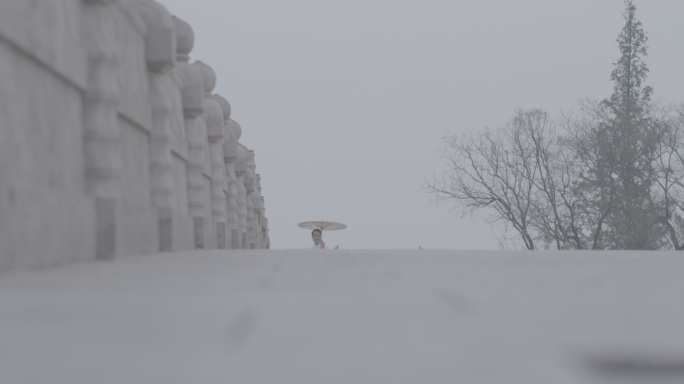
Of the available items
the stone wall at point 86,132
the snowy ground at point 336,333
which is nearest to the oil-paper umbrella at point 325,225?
the stone wall at point 86,132

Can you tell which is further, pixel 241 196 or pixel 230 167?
pixel 241 196

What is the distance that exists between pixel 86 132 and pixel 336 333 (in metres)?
4.58

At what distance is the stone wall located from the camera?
5660 mm

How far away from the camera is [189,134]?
14.0 m

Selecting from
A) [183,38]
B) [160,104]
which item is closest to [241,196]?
[183,38]

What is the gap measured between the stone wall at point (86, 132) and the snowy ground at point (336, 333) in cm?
99

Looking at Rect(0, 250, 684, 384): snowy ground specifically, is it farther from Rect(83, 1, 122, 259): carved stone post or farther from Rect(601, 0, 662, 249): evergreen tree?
Rect(601, 0, 662, 249): evergreen tree

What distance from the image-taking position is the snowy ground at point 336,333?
2797 mm

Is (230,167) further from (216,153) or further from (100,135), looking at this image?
(100,135)

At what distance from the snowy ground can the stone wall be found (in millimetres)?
994

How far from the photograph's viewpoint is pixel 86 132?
7.42m

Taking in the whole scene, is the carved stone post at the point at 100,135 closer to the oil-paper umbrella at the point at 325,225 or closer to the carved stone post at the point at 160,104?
the carved stone post at the point at 160,104

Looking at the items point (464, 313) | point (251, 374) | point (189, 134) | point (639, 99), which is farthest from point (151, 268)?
point (639, 99)

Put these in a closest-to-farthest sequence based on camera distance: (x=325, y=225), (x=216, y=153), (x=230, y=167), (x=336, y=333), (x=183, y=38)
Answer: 1. (x=336, y=333)
2. (x=183, y=38)
3. (x=216, y=153)
4. (x=230, y=167)
5. (x=325, y=225)
